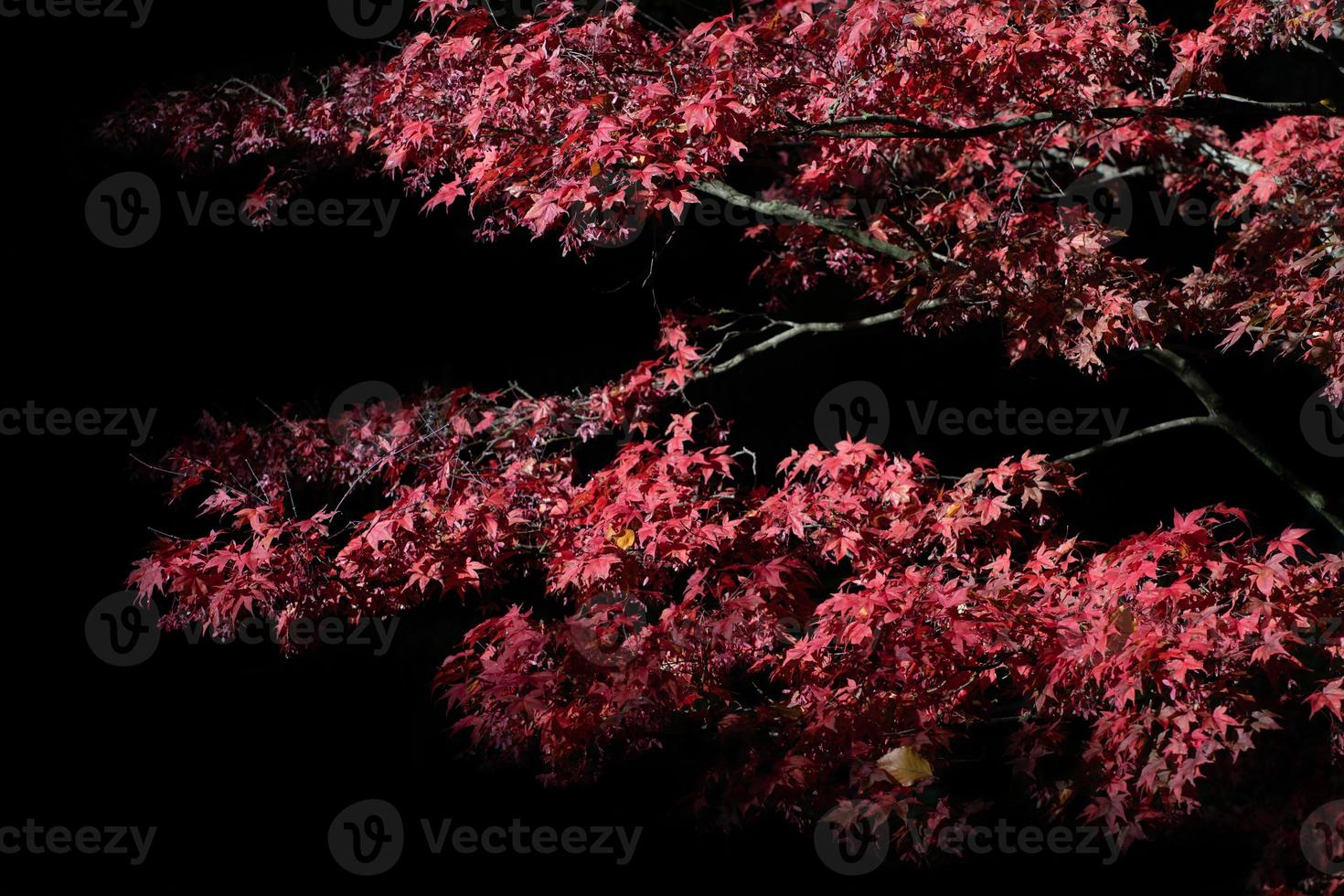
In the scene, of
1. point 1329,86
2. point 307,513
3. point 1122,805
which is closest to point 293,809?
point 307,513

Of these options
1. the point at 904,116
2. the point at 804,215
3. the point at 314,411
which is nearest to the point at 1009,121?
the point at 904,116

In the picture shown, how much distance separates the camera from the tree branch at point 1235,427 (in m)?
4.89

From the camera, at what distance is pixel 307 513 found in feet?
22.2

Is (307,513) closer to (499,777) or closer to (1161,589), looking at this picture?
(499,777)

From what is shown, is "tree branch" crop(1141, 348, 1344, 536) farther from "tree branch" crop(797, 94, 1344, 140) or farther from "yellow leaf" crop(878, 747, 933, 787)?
"yellow leaf" crop(878, 747, 933, 787)

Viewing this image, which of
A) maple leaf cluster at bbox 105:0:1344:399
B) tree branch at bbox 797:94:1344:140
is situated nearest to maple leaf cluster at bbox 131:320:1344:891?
maple leaf cluster at bbox 105:0:1344:399

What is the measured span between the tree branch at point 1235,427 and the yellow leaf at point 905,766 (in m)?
2.43

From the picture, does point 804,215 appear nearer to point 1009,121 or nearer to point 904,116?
point 904,116

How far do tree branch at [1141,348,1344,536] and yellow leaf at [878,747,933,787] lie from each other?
243 centimetres

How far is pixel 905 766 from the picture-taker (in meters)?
3.53

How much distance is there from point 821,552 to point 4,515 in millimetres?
4651

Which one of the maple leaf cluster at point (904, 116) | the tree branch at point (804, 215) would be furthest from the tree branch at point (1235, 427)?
the tree branch at point (804, 215)

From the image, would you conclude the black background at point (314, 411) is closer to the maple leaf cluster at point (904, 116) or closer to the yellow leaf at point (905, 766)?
the yellow leaf at point (905, 766)

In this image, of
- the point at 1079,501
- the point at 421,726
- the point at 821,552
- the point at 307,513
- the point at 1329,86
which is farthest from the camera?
the point at 1329,86
